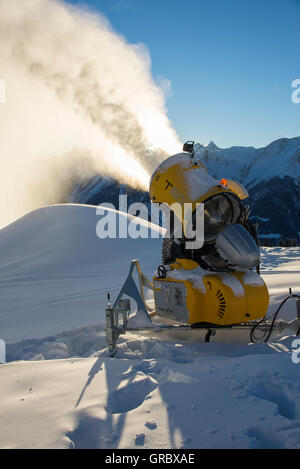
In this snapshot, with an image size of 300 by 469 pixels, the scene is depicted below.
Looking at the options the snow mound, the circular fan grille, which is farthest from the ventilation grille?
the snow mound

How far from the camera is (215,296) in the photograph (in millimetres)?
4270

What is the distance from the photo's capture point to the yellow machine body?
13.8 ft

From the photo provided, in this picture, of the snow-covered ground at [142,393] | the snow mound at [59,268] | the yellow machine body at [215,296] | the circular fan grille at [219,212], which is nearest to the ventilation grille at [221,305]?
the yellow machine body at [215,296]

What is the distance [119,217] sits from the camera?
1488 centimetres

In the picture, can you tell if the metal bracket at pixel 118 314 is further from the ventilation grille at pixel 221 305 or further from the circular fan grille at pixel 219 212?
the circular fan grille at pixel 219 212

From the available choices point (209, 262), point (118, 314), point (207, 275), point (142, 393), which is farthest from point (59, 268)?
point (142, 393)

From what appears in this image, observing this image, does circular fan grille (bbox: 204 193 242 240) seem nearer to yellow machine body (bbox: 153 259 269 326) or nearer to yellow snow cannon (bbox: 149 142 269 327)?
yellow snow cannon (bbox: 149 142 269 327)

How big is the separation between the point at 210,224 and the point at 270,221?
474ft

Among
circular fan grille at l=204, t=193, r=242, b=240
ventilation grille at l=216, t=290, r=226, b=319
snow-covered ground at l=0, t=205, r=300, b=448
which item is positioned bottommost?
snow-covered ground at l=0, t=205, r=300, b=448

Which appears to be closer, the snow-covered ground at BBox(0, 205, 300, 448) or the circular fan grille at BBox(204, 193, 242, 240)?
the snow-covered ground at BBox(0, 205, 300, 448)

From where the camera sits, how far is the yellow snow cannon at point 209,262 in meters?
4.29

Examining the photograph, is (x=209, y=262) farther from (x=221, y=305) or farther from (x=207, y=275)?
(x=221, y=305)
